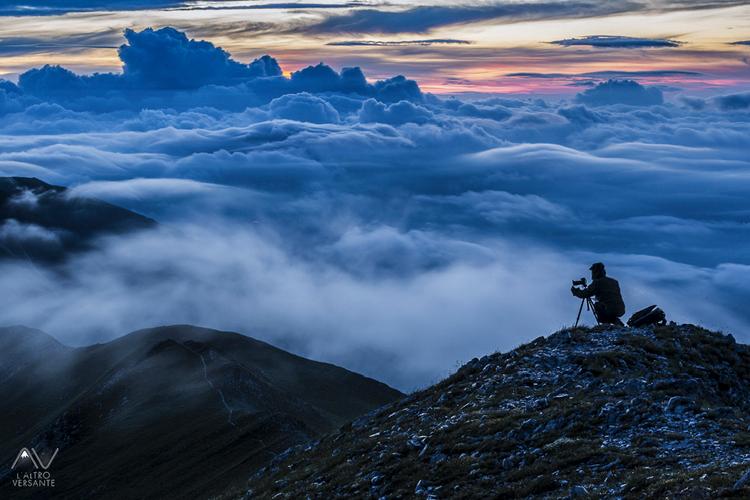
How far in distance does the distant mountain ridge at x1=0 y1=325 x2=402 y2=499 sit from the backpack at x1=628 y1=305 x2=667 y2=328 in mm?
25411

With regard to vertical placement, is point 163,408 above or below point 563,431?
below

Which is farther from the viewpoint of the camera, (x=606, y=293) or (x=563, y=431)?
(x=606, y=293)

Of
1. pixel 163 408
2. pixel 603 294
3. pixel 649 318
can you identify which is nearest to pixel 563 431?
pixel 603 294

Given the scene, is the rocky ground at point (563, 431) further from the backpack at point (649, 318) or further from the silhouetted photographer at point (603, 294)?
the silhouetted photographer at point (603, 294)

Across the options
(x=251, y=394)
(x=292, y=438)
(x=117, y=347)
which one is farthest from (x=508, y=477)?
(x=117, y=347)

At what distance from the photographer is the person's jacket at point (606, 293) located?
91.4 ft

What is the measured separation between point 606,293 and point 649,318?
1.98 metres

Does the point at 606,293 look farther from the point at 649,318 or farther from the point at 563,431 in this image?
the point at 563,431

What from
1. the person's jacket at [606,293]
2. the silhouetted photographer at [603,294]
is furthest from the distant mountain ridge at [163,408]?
the person's jacket at [606,293]

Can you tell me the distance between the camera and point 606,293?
92.8 feet

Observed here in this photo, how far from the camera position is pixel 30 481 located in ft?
201

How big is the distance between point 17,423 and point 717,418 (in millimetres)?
89191

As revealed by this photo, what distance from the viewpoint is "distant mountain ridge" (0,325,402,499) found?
184ft

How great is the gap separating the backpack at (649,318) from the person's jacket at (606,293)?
2.29ft
